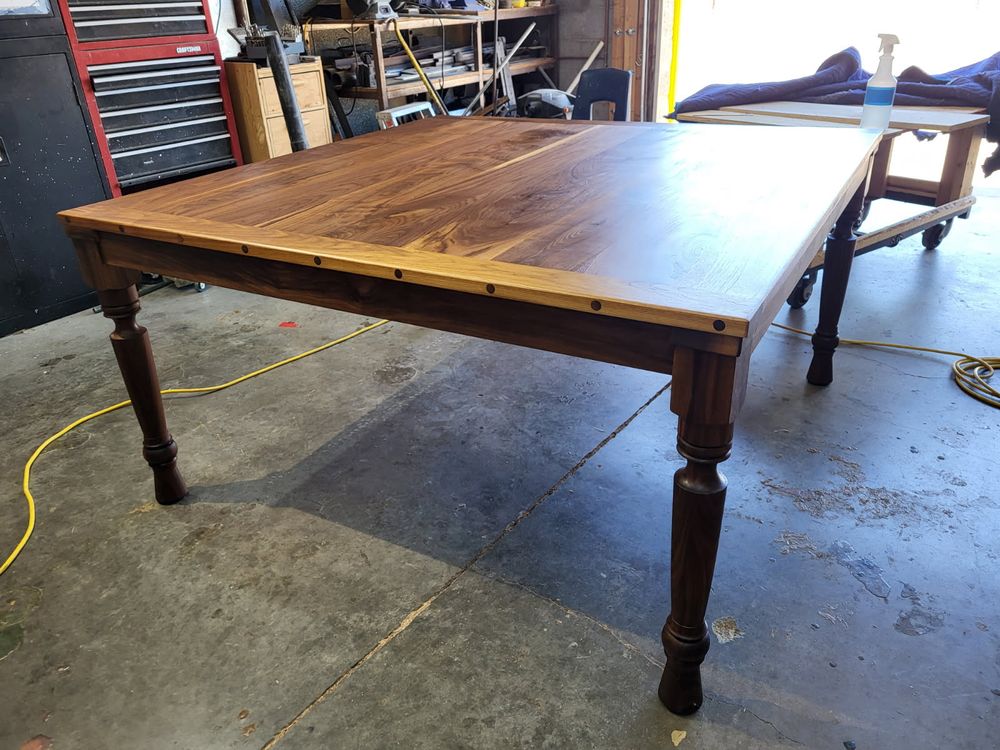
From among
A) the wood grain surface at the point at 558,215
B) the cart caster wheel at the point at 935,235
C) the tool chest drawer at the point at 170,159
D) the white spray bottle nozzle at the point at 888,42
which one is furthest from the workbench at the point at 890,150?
the tool chest drawer at the point at 170,159

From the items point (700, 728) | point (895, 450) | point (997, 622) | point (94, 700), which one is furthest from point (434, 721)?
point (895, 450)

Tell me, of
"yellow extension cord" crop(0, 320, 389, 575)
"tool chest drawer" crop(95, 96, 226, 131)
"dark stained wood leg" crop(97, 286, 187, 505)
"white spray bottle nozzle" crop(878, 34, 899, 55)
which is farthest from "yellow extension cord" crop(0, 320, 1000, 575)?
"tool chest drawer" crop(95, 96, 226, 131)

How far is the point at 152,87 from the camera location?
341 centimetres

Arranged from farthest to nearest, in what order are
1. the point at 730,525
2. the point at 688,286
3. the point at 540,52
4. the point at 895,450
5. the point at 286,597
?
1. the point at 540,52
2. the point at 895,450
3. the point at 730,525
4. the point at 286,597
5. the point at 688,286

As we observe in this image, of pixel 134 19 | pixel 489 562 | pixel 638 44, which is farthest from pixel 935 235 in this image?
pixel 134 19

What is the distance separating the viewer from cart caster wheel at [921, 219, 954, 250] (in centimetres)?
351

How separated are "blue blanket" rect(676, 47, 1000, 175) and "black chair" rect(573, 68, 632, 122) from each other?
263mm

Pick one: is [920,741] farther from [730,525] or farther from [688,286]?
[688,286]

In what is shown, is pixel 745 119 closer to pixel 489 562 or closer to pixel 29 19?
pixel 489 562

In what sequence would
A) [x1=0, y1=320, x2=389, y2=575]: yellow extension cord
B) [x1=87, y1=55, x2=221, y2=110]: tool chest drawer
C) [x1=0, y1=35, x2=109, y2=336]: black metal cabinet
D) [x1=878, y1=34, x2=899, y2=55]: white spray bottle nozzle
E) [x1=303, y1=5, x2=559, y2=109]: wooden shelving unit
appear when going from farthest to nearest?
[x1=303, y1=5, x2=559, y2=109]: wooden shelving unit
[x1=87, y1=55, x2=221, y2=110]: tool chest drawer
[x1=0, y1=35, x2=109, y2=336]: black metal cabinet
[x1=878, y1=34, x2=899, y2=55]: white spray bottle nozzle
[x1=0, y1=320, x2=389, y2=575]: yellow extension cord

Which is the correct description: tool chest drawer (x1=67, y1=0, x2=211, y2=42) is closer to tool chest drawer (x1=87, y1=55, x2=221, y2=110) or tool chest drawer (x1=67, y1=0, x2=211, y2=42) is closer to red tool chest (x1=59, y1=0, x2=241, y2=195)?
red tool chest (x1=59, y1=0, x2=241, y2=195)

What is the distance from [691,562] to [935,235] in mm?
3034

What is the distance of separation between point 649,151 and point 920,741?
4.91ft

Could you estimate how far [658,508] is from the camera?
189 cm
